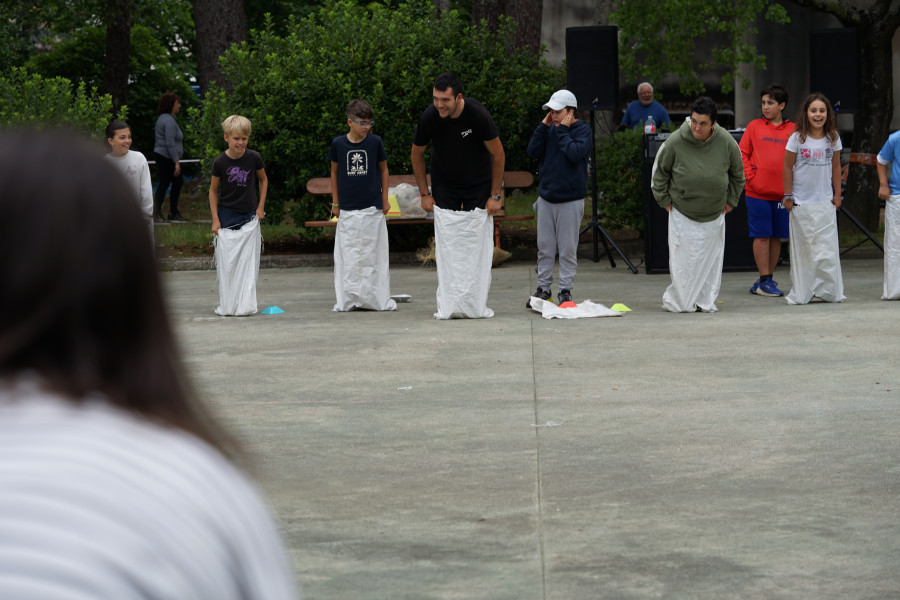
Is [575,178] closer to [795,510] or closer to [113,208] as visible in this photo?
[795,510]

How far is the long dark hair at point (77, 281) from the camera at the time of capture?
114 cm

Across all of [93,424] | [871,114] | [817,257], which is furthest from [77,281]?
[871,114]

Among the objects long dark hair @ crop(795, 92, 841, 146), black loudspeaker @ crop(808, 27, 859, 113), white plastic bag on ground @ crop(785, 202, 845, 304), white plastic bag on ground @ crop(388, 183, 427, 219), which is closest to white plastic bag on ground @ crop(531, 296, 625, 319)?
white plastic bag on ground @ crop(785, 202, 845, 304)

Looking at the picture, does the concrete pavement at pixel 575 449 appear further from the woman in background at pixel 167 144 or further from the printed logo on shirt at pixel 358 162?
the woman in background at pixel 167 144

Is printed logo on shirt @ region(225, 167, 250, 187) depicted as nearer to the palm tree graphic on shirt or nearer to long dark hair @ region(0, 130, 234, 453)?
the palm tree graphic on shirt

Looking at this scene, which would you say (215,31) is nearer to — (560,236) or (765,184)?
(560,236)

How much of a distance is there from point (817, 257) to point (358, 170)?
13.3 feet

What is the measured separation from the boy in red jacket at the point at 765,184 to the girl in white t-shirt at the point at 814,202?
0.67 metres

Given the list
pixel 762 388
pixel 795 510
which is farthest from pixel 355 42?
pixel 795 510

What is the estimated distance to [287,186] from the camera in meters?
15.8

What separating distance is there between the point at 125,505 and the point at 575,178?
9.73m

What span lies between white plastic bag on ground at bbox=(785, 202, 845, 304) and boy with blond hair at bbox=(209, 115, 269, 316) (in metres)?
4.73

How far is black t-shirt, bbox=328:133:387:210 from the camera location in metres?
11.1

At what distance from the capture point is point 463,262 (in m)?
10.6
